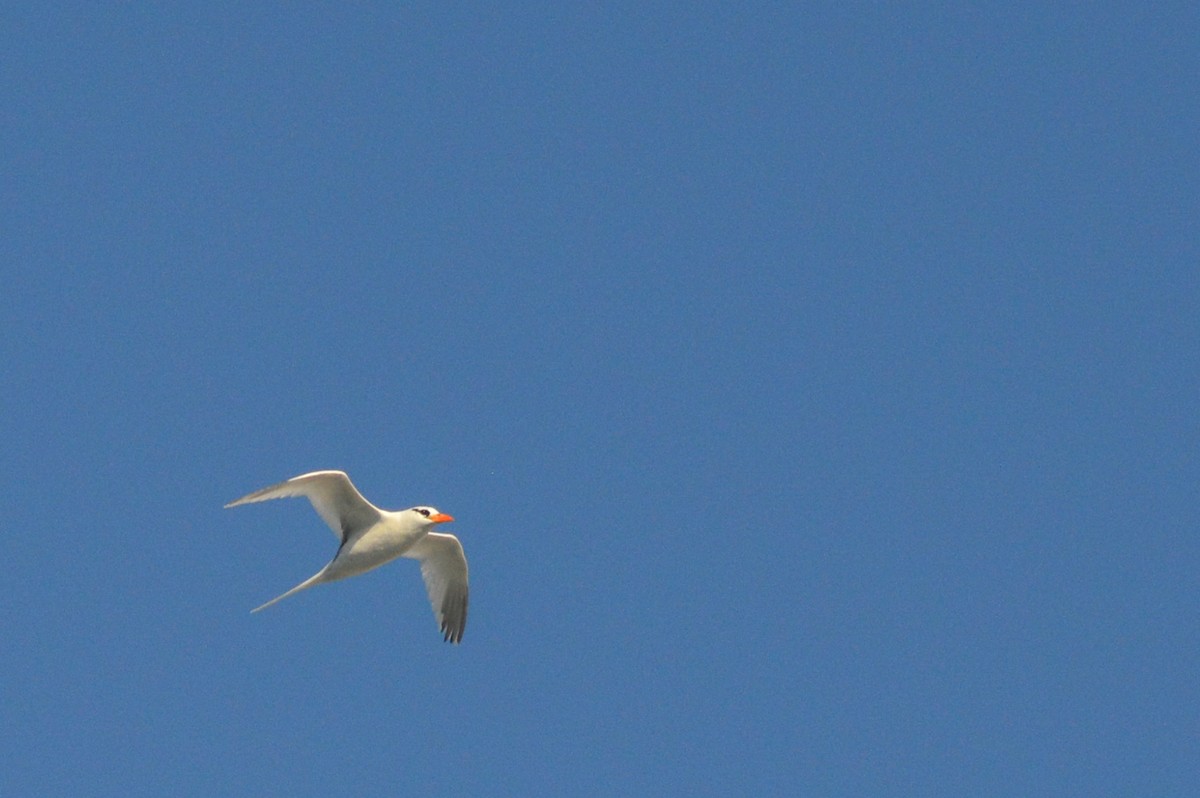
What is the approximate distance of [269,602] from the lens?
2430 cm

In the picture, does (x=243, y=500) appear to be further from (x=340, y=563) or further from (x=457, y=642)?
(x=457, y=642)

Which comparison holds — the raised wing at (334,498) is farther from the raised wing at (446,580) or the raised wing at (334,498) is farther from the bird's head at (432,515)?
the raised wing at (446,580)

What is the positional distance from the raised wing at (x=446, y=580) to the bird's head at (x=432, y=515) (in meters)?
2.40

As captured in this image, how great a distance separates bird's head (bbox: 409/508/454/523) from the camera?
26.1m

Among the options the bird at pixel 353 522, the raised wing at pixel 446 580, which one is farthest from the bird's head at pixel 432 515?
the raised wing at pixel 446 580

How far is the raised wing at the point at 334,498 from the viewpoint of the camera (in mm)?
24938

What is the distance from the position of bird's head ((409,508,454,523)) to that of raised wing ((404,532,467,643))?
2.40 m

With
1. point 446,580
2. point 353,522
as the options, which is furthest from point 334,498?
point 446,580

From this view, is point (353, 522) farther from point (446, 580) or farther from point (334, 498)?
point (446, 580)

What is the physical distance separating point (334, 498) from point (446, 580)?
163 inches

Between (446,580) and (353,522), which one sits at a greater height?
(446,580)

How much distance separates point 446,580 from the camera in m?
29.2

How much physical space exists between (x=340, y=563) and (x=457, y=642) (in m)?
4.36

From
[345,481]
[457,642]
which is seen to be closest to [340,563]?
[345,481]
